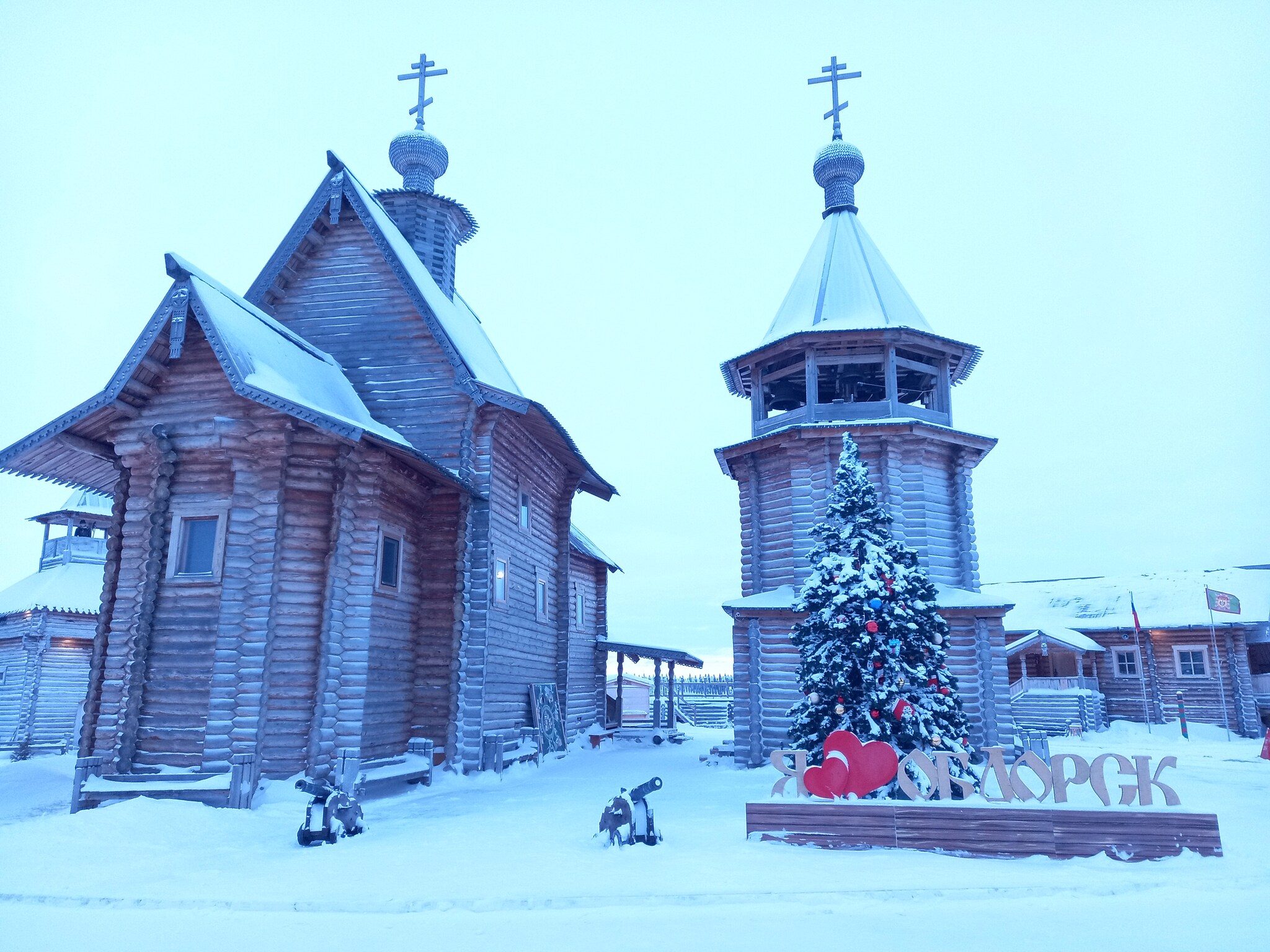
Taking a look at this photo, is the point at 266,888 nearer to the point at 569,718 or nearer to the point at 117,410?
the point at 117,410

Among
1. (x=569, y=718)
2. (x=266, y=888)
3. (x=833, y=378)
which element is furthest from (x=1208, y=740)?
(x=266, y=888)

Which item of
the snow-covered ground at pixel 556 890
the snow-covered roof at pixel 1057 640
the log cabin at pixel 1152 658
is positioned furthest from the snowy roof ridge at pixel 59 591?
the log cabin at pixel 1152 658

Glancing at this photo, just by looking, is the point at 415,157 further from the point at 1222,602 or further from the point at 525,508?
the point at 1222,602

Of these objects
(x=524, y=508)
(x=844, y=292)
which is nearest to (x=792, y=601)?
(x=524, y=508)

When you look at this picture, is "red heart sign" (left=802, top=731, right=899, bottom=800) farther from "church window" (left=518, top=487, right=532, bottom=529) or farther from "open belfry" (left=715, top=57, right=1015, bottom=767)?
"church window" (left=518, top=487, right=532, bottom=529)

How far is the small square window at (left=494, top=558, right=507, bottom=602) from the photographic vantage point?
1847cm

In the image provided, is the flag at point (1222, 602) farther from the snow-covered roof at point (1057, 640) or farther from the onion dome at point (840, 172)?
the onion dome at point (840, 172)

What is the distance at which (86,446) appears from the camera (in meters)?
15.1

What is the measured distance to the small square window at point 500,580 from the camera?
18.5 meters

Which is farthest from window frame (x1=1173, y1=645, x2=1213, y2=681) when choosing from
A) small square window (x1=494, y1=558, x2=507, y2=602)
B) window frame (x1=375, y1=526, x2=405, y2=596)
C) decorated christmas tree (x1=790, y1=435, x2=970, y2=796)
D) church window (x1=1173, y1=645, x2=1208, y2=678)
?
window frame (x1=375, y1=526, x2=405, y2=596)

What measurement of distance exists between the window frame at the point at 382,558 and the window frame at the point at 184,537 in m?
2.70

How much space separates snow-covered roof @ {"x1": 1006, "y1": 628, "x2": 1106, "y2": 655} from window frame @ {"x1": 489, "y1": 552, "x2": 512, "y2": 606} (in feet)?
71.1

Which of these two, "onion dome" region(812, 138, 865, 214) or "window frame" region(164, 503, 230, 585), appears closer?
"window frame" region(164, 503, 230, 585)

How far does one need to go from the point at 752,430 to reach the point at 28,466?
1713 centimetres
